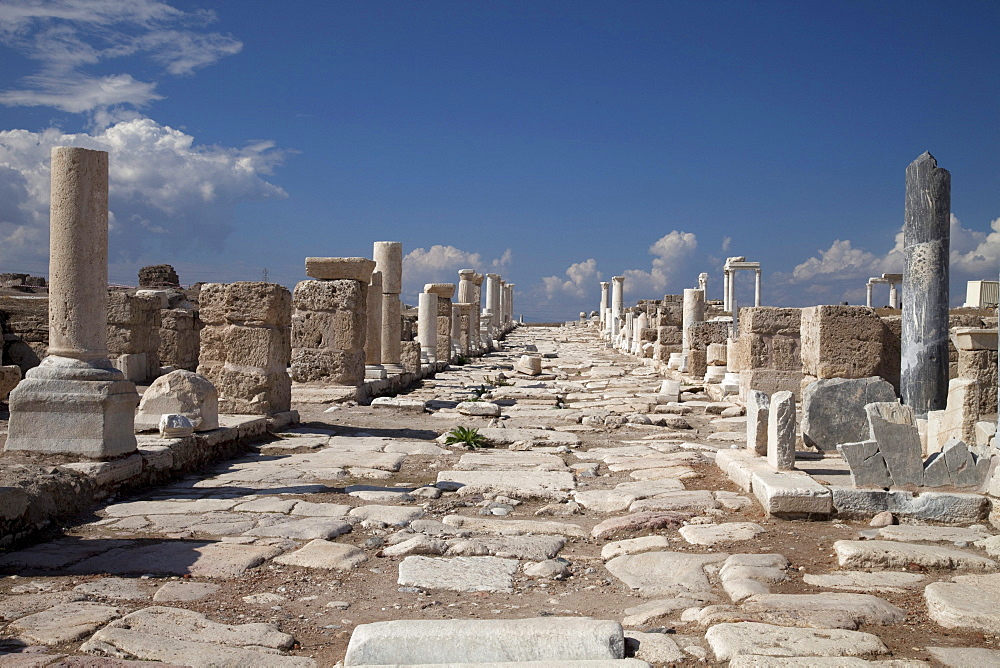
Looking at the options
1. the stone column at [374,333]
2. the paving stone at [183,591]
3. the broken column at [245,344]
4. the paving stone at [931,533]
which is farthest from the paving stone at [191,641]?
the stone column at [374,333]

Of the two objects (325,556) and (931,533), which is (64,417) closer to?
(325,556)

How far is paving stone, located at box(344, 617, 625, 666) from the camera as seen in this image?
9.79ft

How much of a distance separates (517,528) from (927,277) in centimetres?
553

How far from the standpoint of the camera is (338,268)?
12.2 metres

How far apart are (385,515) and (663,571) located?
2.12 meters

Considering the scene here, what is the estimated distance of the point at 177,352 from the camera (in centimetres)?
1557

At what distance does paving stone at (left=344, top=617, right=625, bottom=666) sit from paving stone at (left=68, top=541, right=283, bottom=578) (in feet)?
4.90

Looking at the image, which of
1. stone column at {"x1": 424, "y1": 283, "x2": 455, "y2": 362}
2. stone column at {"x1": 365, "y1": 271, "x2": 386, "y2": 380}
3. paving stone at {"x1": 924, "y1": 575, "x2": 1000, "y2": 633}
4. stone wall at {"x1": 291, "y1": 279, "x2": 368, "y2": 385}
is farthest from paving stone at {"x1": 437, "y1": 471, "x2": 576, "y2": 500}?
stone column at {"x1": 424, "y1": 283, "x2": 455, "y2": 362}

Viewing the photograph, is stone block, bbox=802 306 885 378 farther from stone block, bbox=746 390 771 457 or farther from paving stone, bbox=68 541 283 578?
paving stone, bbox=68 541 283 578

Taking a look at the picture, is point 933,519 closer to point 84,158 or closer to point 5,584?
point 5,584

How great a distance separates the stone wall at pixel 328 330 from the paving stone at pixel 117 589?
27.1ft

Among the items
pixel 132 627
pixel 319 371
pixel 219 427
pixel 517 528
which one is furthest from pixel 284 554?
pixel 319 371

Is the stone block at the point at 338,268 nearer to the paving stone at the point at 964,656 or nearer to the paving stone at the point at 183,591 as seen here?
the paving stone at the point at 183,591

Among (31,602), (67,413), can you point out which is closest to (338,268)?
(67,413)
